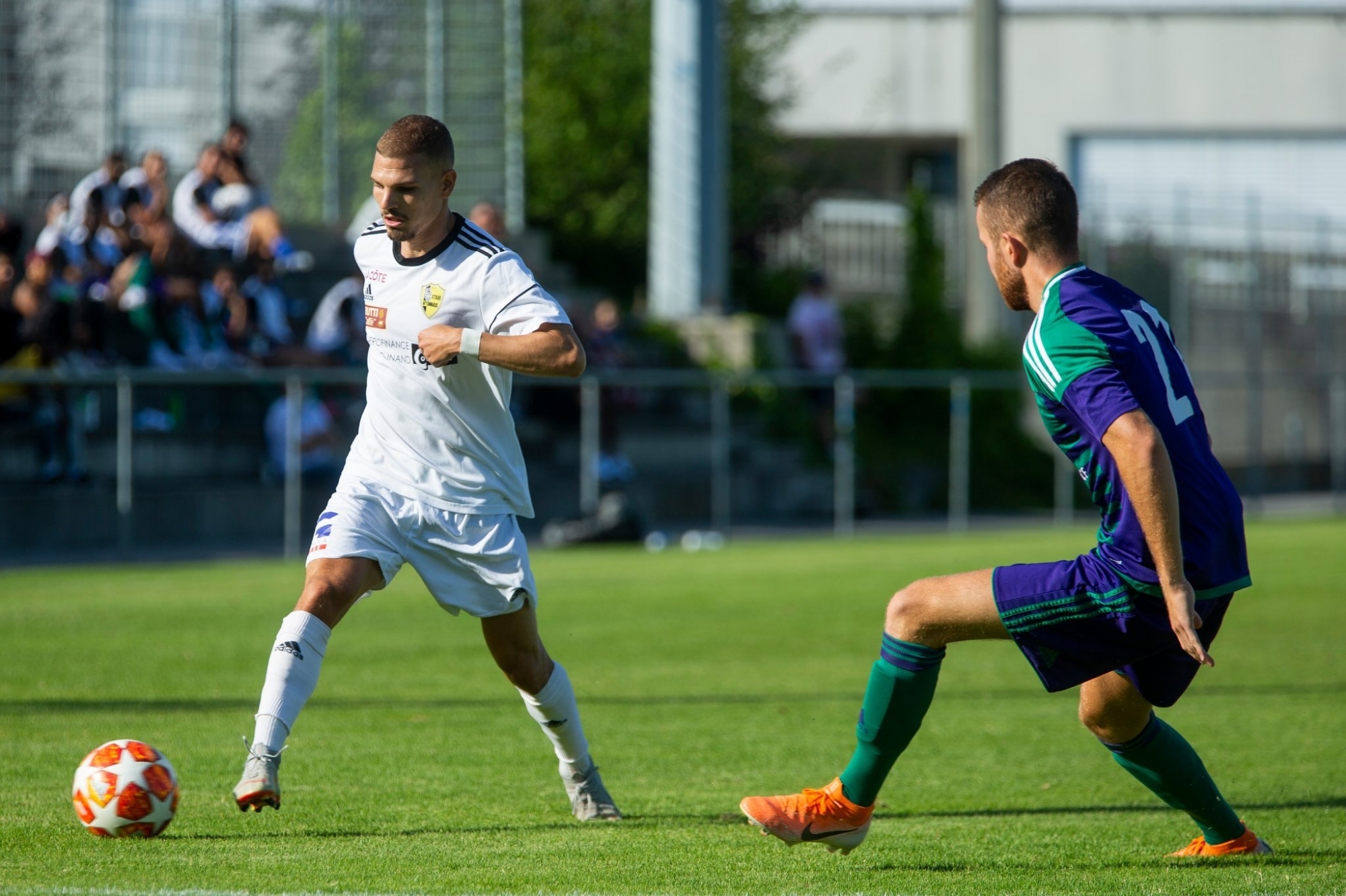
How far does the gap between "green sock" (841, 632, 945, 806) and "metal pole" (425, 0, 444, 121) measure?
20689 mm

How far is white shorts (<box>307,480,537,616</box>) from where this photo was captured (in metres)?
5.45

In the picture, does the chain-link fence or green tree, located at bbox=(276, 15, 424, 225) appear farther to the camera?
the chain-link fence

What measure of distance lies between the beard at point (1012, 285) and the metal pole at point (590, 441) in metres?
12.9

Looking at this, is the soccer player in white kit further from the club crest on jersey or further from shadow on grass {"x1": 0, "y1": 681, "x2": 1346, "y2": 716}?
shadow on grass {"x1": 0, "y1": 681, "x2": 1346, "y2": 716}

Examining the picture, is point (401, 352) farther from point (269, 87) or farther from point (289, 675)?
point (269, 87)

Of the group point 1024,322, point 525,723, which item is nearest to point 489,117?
point 1024,322

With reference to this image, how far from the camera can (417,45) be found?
2459cm

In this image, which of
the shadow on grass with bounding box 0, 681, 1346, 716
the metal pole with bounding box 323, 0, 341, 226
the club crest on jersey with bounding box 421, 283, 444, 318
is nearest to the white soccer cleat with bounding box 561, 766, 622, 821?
the club crest on jersey with bounding box 421, 283, 444, 318

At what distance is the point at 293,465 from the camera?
15.8 metres

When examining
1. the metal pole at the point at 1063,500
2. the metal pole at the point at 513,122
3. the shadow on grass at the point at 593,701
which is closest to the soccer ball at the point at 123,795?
the shadow on grass at the point at 593,701

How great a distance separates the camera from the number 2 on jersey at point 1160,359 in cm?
464

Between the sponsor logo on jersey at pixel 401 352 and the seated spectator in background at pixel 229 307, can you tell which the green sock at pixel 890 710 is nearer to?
the sponsor logo on jersey at pixel 401 352

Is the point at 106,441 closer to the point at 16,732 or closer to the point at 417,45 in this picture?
the point at 16,732

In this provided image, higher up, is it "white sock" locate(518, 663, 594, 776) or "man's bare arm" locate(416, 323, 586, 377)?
"man's bare arm" locate(416, 323, 586, 377)
